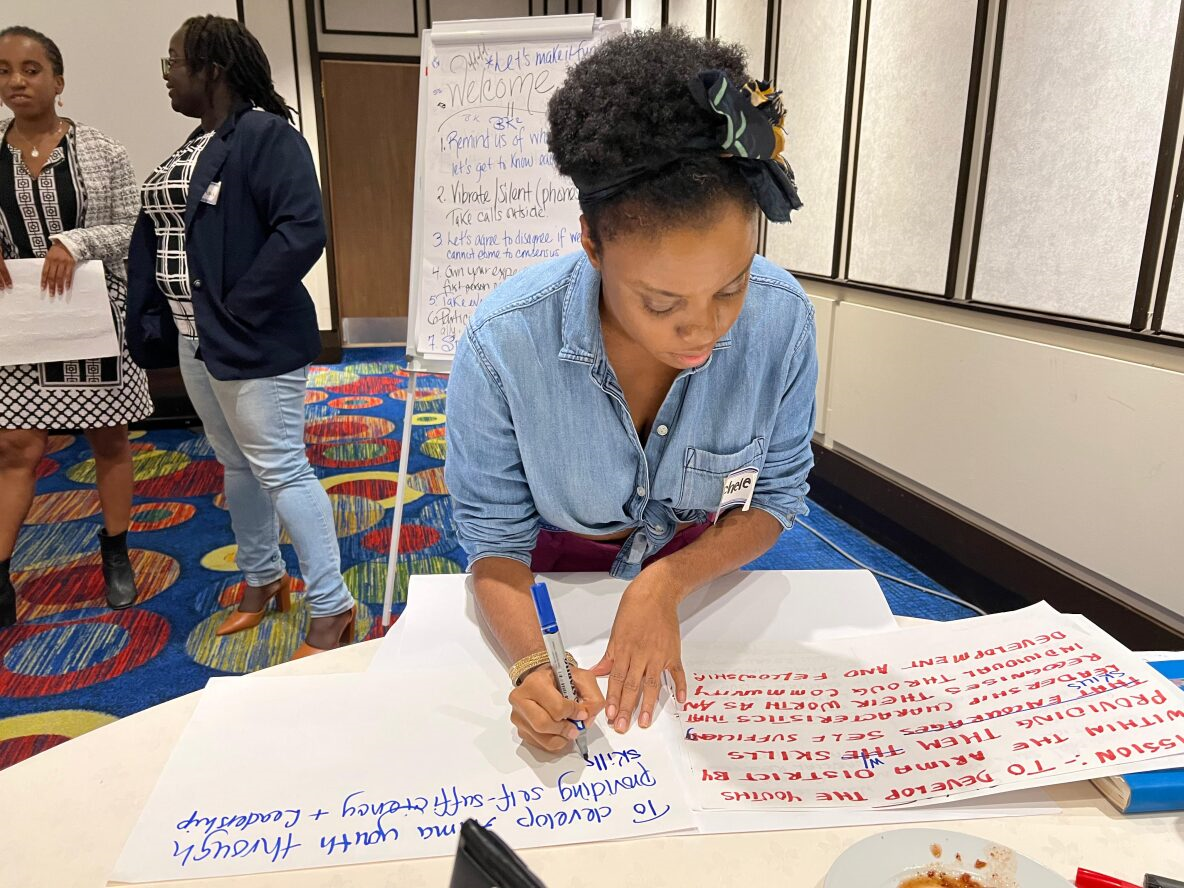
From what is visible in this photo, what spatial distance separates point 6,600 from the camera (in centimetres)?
220

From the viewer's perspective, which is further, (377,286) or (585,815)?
(377,286)

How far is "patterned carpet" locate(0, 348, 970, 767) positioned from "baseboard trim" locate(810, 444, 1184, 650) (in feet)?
0.25

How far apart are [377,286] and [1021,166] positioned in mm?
4780

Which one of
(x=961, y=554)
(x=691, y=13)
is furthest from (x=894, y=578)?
(x=691, y=13)

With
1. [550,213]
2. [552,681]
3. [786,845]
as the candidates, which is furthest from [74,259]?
[786,845]

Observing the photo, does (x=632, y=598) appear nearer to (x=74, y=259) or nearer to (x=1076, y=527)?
(x=1076, y=527)

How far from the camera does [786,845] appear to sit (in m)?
0.60

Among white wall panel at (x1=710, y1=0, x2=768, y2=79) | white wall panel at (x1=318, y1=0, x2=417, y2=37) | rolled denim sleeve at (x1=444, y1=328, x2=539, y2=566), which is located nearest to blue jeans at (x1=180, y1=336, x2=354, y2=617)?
rolled denim sleeve at (x1=444, y1=328, x2=539, y2=566)

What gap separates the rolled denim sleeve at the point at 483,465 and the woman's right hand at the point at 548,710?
0.92 feet

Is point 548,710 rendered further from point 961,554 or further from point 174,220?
point 961,554

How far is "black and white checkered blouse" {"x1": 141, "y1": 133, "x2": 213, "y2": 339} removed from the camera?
1804mm

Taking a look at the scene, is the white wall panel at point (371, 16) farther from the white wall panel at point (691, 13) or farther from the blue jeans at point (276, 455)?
the blue jeans at point (276, 455)

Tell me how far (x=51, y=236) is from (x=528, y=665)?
213cm

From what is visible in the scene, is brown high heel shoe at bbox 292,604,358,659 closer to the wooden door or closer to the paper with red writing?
the paper with red writing
